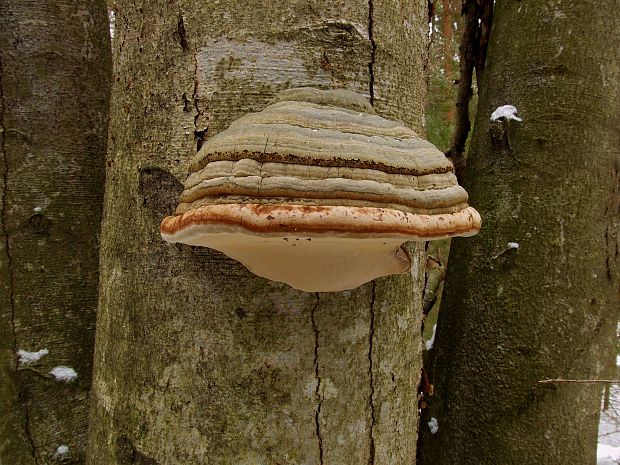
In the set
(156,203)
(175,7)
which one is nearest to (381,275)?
(156,203)

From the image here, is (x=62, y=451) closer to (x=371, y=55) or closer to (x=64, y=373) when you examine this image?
(x=64, y=373)

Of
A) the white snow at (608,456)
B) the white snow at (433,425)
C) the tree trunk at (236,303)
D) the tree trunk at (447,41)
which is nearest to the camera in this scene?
the tree trunk at (236,303)

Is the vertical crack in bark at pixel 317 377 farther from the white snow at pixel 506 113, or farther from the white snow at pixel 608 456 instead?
the white snow at pixel 608 456

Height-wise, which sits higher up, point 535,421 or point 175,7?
point 175,7

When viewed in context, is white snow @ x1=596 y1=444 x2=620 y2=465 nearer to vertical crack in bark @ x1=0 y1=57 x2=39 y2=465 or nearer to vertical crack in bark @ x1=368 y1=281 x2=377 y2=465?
vertical crack in bark @ x1=368 y1=281 x2=377 y2=465

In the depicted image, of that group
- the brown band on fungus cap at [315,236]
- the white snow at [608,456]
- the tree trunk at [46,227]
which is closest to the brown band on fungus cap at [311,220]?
the brown band on fungus cap at [315,236]

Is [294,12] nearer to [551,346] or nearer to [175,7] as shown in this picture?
[175,7]
